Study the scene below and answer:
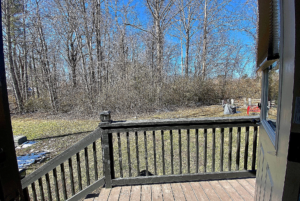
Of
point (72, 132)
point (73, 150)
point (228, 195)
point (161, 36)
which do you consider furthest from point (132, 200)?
point (161, 36)

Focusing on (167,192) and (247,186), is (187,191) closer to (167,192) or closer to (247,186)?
(167,192)

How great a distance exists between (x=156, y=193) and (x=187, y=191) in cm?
40

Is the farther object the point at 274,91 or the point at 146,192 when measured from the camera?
the point at 146,192

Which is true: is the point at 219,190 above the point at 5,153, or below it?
below

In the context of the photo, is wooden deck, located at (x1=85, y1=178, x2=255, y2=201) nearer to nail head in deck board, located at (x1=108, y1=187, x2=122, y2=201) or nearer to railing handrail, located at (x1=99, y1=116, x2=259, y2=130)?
nail head in deck board, located at (x1=108, y1=187, x2=122, y2=201)

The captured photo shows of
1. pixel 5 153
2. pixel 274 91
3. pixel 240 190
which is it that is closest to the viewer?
pixel 5 153

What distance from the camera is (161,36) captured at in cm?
1106

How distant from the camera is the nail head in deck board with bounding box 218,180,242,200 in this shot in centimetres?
192

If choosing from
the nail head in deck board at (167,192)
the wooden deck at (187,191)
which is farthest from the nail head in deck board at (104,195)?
the nail head in deck board at (167,192)

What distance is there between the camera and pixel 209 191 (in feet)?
6.69

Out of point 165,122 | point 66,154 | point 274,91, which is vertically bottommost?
point 66,154

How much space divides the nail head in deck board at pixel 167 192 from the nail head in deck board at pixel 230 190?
72 centimetres

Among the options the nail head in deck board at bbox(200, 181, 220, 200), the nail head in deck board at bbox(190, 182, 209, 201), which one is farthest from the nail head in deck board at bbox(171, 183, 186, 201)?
the nail head in deck board at bbox(200, 181, 220, 200)

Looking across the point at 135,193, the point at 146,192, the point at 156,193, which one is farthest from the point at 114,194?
the point at 156,193
